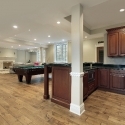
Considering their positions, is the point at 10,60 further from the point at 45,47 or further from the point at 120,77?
the point at 120,77

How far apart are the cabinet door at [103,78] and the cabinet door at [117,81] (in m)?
0.18

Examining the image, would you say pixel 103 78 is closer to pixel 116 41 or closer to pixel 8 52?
pixel 116 41

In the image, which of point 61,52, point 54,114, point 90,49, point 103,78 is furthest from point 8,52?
point 54,114

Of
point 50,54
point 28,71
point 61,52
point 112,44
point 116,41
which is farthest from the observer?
point 50,54

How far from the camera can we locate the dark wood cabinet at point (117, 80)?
→ 3.29 metres

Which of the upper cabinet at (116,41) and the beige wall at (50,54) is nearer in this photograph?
the upper cabinet at (116,41)

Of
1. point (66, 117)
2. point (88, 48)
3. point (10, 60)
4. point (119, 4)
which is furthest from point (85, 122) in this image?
point (10, 60)

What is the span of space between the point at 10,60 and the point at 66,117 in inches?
443

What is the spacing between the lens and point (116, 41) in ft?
12.0

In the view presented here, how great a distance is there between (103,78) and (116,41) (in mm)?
1509

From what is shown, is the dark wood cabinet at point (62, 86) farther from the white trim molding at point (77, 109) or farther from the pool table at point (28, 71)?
the pool table at point (28, 71)

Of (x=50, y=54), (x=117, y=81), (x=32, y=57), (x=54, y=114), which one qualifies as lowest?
(x=54, y=114)

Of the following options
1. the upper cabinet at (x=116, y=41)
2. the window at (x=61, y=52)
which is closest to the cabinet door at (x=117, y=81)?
the upper cabinet at (x=116, y=41)

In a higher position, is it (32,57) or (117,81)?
(32,57)
